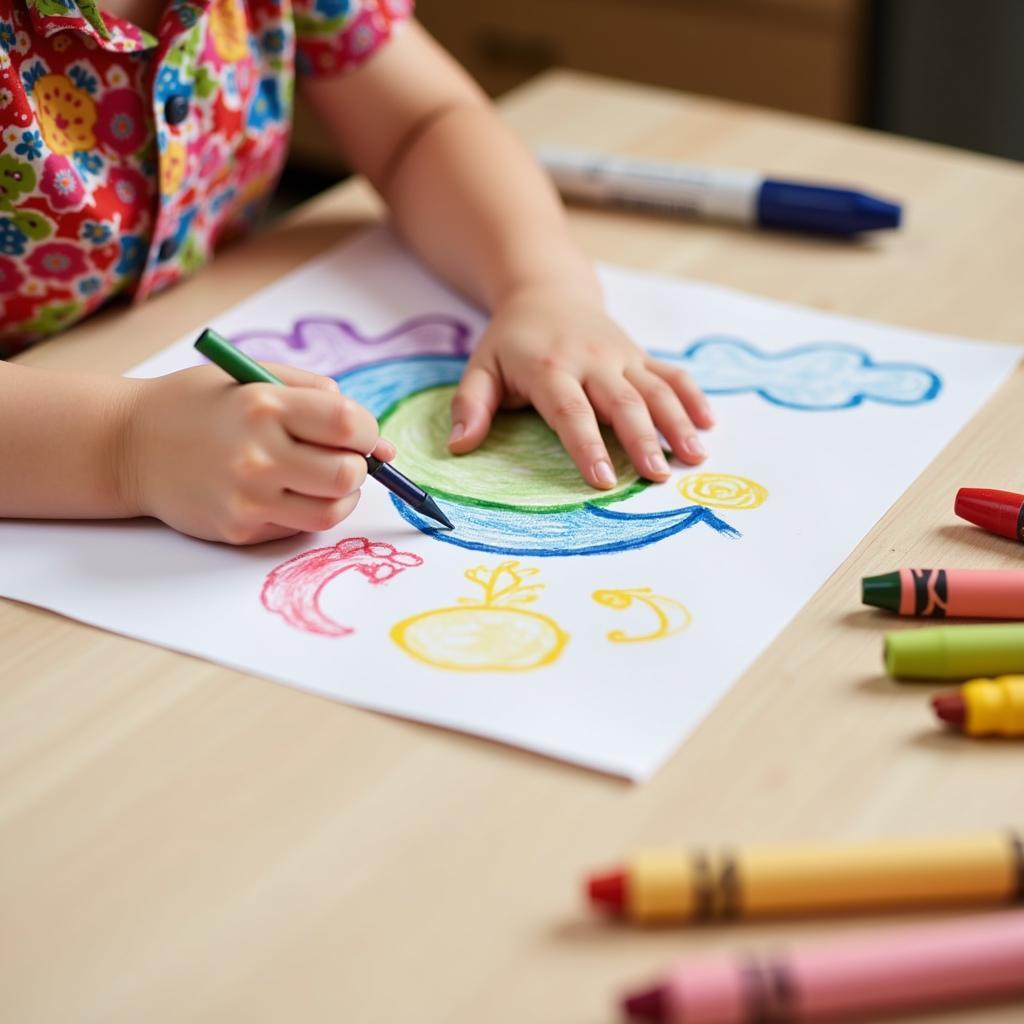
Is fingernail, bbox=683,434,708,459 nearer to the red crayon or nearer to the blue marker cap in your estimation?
the red crayon

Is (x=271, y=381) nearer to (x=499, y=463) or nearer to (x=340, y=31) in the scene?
(x=499, y=463)

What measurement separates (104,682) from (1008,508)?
0.34m

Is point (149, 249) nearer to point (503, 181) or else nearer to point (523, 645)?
point (503, 181)

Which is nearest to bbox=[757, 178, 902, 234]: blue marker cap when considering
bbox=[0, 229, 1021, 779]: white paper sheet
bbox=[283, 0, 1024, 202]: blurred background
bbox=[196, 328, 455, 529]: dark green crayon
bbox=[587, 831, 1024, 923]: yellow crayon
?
bbox=[0, 229, 1021, 779]: white paper sheet

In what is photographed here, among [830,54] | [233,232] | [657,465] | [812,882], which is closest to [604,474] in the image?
[657,465]

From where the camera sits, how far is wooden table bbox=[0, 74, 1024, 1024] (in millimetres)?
354

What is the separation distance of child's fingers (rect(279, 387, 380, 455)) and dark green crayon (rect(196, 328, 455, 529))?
0.05 feet

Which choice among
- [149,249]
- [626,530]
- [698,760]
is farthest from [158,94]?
[698,760]

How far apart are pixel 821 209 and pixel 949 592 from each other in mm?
371

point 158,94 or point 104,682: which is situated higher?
point 158,94

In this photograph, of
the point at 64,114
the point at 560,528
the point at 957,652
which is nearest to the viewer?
the point at 957,652

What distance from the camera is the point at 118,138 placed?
688 millimetres

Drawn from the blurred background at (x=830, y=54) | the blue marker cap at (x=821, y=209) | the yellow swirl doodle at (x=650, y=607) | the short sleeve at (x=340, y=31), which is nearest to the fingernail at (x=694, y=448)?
the yellow swirl doodle at (x=650, y=607)

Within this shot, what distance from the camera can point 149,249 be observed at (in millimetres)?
705
